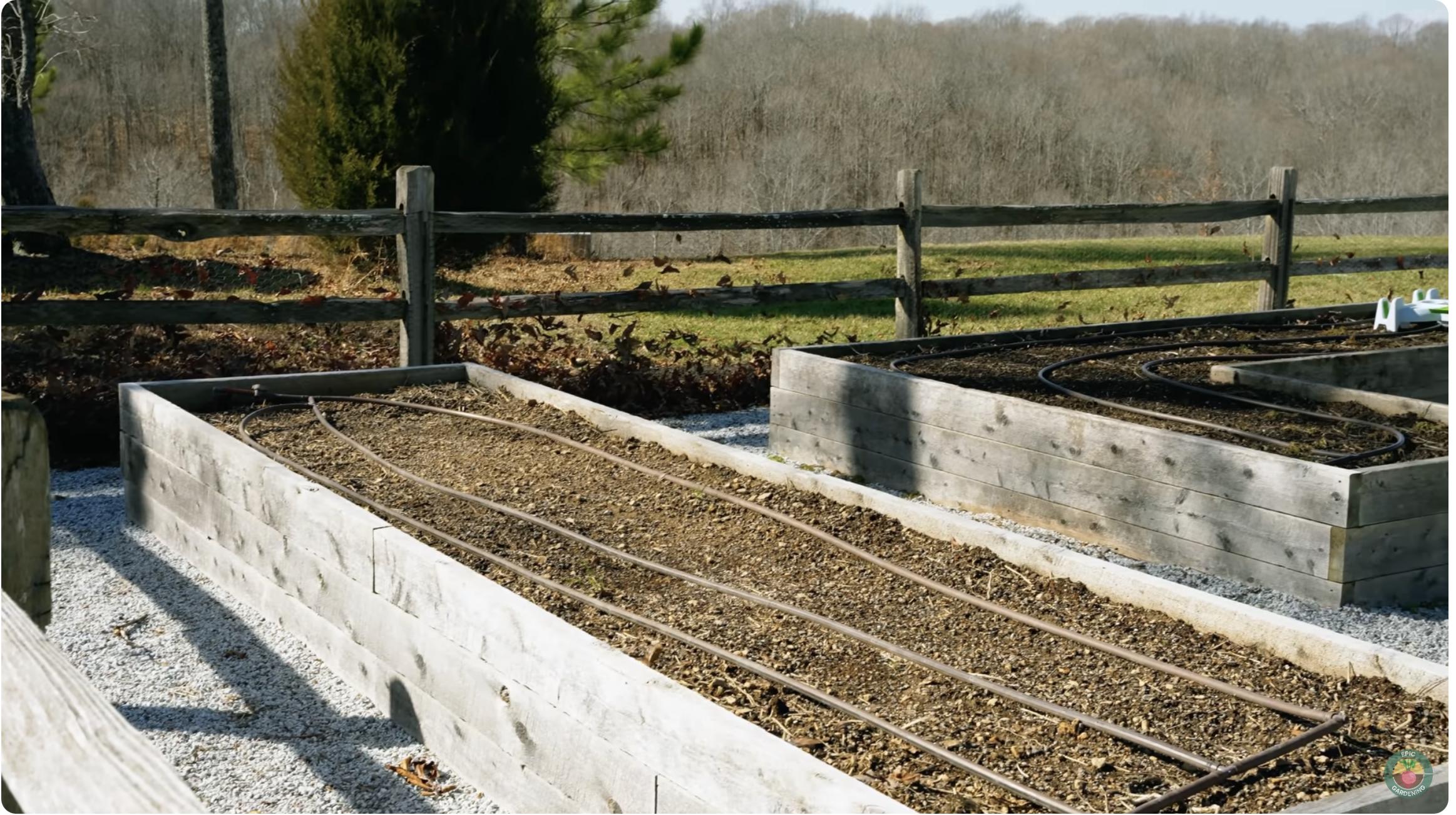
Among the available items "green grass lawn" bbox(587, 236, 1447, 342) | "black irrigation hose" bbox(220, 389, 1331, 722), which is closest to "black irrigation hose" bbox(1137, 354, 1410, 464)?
"black irrigation hose" bbox(220, 389, 1331, 722)

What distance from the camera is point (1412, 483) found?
15.4 ft

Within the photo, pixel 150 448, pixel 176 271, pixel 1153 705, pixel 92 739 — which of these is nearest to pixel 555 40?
pixel 176 271

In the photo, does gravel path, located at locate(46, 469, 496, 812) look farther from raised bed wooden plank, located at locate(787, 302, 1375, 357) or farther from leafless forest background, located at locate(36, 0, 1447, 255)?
leafless forest background, located at locate(36, 0, 1447, 255)

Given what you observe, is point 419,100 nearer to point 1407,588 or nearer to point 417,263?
point 417,263

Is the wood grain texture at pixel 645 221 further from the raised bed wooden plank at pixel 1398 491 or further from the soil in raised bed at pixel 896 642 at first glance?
the raised bed wooden plank at pixel 1398 491

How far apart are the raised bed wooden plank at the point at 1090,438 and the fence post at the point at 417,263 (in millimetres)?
1952

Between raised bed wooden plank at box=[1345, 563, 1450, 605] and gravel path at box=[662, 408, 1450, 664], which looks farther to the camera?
raised bed wooden plank at box=[1345, 563, 1450, 605]

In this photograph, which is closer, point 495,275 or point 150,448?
point 150,448

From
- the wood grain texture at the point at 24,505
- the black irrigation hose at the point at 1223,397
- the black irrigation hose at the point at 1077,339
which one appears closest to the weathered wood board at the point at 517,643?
the wood grain texture at the point at 24,505

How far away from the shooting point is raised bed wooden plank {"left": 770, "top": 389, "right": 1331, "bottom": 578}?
15.8 ft

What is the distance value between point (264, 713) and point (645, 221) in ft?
15.5

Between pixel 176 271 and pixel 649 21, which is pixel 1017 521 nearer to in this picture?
pixel 176 271

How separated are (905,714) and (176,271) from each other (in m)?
5.65

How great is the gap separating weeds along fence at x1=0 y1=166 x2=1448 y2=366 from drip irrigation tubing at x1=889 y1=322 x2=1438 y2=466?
0.90 metres
